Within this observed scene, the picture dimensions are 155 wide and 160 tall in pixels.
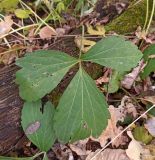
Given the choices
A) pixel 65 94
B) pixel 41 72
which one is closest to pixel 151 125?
pixel 65 94

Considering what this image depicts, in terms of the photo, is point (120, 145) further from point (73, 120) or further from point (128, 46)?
point (128, 46)

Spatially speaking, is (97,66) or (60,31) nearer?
(97,66)

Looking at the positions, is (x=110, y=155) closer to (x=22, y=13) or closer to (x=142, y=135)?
(x=142, y=135)

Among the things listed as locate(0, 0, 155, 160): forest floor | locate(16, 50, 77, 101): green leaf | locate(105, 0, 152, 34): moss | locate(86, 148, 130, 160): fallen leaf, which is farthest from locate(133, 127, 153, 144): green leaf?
locate(105, 0, 152, 34): moss

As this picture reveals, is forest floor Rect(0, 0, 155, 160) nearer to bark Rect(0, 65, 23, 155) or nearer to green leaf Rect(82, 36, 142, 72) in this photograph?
bark Rect(0, 65, 23, 155)

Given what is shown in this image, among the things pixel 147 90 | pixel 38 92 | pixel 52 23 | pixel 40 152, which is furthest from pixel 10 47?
pixel 147 90
